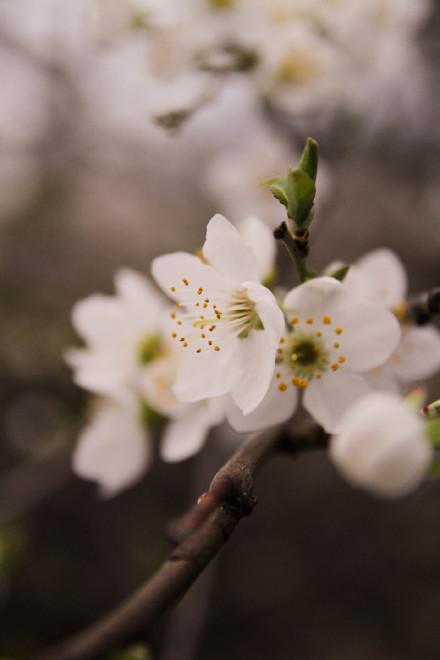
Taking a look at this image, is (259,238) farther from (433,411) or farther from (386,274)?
(433,411)

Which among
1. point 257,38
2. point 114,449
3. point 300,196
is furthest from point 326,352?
point 257,38

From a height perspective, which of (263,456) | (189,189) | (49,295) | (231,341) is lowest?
(263,456)

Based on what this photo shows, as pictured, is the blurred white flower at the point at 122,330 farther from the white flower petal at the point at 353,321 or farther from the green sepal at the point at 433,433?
the green sepal at the point at 433,433

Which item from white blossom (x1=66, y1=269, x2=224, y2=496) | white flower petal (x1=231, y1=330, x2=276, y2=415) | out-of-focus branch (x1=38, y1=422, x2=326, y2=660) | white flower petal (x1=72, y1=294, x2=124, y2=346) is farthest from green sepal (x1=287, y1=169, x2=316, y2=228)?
white flower petal (x1=72, y1=294, x2=124, y2=346)

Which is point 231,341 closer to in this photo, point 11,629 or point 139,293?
point 139,293

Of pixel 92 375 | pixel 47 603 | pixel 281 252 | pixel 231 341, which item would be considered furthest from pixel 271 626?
pixel 231 341

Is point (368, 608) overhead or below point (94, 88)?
below

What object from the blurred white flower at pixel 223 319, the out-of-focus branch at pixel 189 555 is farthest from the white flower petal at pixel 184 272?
the out-of-focus branch at pixel 189 555

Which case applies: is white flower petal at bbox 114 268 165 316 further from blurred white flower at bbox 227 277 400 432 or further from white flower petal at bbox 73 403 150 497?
blurred white flower at bbox 227 277 400 432
